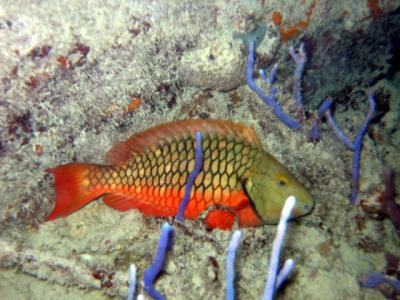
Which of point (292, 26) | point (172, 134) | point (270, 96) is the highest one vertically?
point (292, 26)

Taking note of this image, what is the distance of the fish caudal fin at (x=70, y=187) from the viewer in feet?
9.14

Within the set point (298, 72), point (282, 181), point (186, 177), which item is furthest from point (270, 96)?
point (186, 177)

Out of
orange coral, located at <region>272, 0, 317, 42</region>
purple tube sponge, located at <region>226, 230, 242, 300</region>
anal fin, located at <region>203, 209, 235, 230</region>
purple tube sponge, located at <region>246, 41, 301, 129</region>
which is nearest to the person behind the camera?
purple tube sponge, located at <region>226, 230, 242, 300</region>

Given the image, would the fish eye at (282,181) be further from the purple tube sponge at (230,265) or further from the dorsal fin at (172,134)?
the purple tube sponge at (230,265)

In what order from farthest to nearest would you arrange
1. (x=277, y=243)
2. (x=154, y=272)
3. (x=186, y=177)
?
(x=186, y=177) → (x=154, y=272) → (x=277, y=243)

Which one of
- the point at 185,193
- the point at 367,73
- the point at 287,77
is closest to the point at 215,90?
the point at 287,77

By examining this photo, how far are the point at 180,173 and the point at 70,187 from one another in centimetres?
90

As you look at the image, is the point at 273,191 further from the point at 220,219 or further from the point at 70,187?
the point at 70,187

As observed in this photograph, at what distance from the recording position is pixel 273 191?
2.63 metres

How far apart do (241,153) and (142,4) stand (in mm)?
1521

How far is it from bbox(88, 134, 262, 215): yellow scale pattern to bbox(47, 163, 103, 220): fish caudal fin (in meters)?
0.07

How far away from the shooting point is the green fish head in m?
2.60

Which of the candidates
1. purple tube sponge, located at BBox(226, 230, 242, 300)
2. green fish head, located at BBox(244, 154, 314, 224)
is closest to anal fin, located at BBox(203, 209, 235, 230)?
green fish head, located at BBox(244, 154, 314, 224)

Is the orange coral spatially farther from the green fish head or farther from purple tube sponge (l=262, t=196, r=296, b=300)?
purple tube sponge (l=262, t=196, r=296, b=300)
